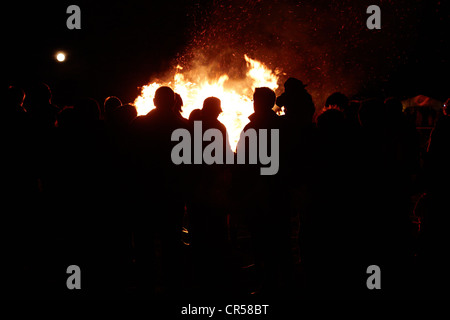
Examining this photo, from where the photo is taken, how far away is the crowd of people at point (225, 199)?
11.6ft

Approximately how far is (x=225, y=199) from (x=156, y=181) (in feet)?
2.53

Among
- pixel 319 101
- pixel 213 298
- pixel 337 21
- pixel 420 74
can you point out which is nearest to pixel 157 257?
pixel 213 298

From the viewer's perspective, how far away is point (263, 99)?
3857 mm

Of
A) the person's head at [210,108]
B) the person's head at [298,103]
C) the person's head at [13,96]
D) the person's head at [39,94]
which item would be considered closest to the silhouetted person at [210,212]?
the person's head at [210,108]

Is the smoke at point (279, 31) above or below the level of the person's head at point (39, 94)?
above

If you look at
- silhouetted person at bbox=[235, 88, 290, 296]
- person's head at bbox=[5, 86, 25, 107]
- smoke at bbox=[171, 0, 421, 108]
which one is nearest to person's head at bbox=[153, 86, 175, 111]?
silhouetted person at bbox=[235, 88, 290, 296]

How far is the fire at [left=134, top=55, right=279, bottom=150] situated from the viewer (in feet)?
28.0

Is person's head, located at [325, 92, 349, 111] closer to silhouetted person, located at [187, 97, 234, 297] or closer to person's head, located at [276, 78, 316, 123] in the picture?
person's head, located at [276, 78, 316, 123]

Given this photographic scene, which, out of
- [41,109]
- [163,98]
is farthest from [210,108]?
[41,109]

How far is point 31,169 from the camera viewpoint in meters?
4.16

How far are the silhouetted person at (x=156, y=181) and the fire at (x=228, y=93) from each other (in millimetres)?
3869

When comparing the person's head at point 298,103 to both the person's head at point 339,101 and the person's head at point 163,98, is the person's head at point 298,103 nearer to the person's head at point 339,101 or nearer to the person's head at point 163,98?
the person's head at point 339,101

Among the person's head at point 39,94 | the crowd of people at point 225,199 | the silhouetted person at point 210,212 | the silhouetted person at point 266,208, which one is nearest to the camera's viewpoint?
the crowd of people at point 225,199
